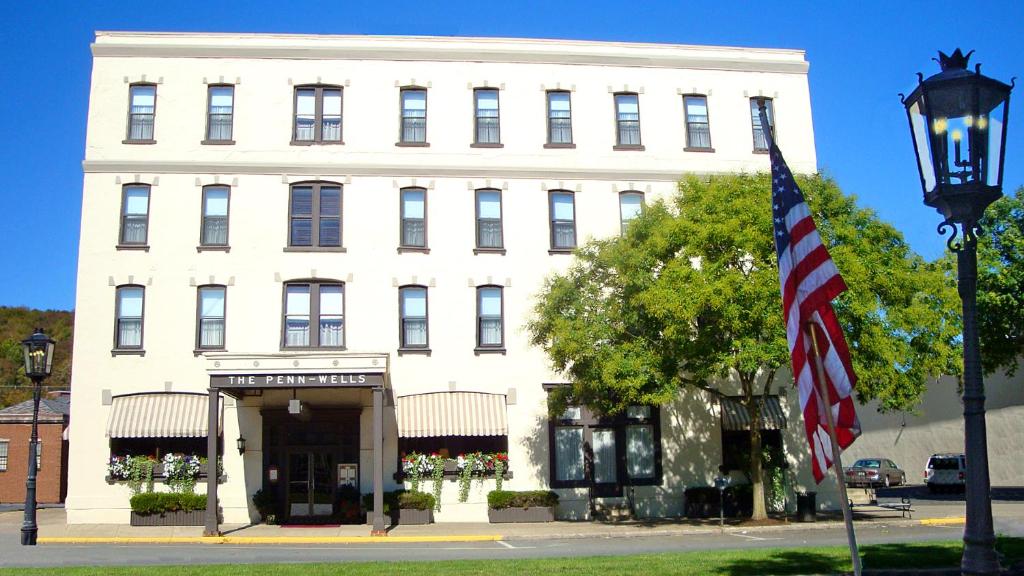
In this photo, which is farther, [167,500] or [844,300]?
[167,500]

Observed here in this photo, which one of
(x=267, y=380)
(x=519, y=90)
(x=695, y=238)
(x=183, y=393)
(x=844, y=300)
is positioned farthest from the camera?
(x=519, y=90)

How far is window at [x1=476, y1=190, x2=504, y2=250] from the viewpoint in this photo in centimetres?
3064

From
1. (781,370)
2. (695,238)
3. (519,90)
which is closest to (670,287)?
(695,238)

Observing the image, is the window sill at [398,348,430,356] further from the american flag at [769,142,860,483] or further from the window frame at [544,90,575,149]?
the american flag at [769,142,860,483]

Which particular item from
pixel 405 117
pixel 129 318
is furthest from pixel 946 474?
pixel 129 318

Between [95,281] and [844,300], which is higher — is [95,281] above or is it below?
above

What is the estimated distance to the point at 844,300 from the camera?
22297mm

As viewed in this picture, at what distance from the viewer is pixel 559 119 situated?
31.8m

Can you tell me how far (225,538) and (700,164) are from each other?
730 inches

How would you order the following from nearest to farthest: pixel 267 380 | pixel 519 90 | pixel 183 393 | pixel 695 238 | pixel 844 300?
1. pixel 844 300
2. pixel 695 238
3. pixel 267 380
4. pixel 183 393
5. pixel 519 90

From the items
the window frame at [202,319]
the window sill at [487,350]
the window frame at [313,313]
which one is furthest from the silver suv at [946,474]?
the window frame at [202,319]

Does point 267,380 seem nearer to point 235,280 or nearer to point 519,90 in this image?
point 235,280

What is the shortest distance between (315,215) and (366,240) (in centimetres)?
178

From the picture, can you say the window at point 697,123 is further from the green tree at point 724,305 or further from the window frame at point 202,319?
the window frame at point 202,319
